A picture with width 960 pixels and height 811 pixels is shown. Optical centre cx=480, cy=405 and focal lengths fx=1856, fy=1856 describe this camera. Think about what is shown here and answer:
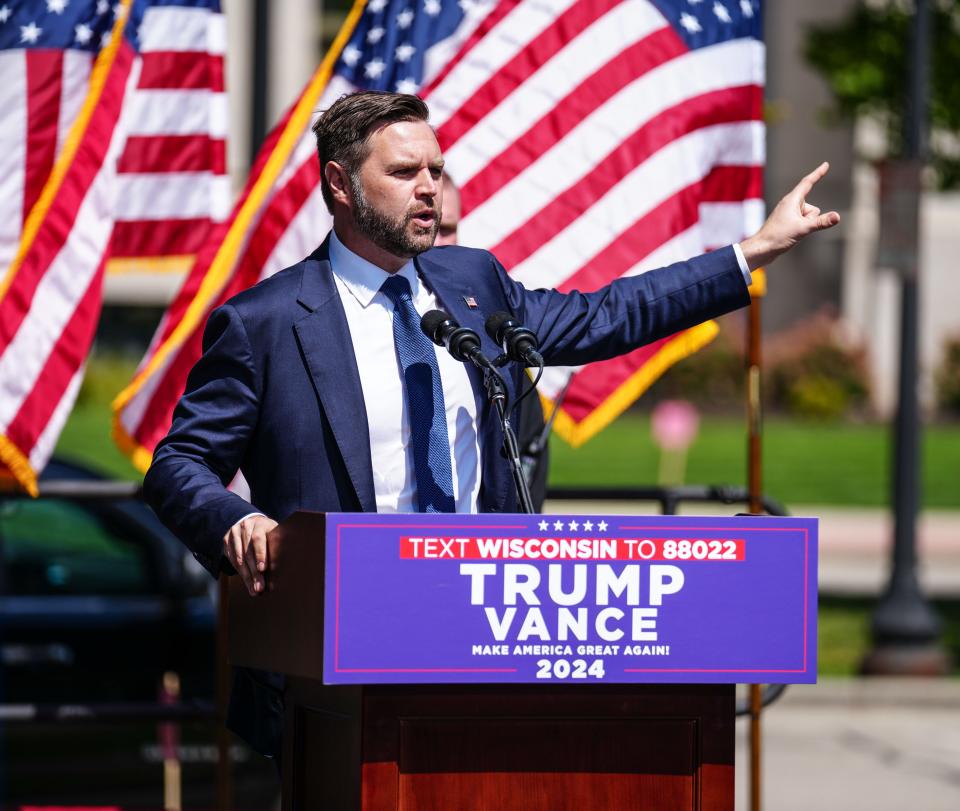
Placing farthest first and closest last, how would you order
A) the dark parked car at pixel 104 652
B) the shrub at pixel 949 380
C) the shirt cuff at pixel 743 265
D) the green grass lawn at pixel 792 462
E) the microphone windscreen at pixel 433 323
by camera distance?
the shrub at pixel 949 380 → the green grass lawn at pixel 792 462 → the dark parked car at pixel 104 652 → the shirt cuff at pixel 743 265 → the microphone windscreen at pixel 433 323

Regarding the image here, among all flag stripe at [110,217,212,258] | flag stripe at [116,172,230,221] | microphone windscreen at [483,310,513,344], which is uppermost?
flag stripe at [116,172,230,221]

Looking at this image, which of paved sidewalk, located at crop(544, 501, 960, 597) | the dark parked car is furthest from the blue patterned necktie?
paved sidewalk, located at crop(544, 501, 960, 597)

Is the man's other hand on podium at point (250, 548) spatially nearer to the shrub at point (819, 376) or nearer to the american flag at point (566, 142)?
the american flag at point (566, 142)

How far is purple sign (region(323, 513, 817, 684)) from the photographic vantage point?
2.95 metres

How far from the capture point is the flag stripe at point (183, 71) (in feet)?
18.4

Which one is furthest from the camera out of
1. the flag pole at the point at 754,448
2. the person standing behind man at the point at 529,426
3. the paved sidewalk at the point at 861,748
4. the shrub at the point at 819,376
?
the shrub at the point at 819,376

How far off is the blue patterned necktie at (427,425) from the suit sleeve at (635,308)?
0.36m

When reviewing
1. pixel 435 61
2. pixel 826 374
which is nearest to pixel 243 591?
pixel 435 61

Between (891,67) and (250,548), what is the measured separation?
10.1 metres

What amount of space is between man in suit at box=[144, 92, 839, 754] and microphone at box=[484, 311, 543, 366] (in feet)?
0.42

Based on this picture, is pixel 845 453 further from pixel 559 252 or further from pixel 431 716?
pixel 431 716

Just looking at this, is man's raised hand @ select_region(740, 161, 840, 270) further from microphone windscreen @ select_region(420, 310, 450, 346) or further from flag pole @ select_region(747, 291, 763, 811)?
flag pole @ select_region(747, 291, 763, 811)

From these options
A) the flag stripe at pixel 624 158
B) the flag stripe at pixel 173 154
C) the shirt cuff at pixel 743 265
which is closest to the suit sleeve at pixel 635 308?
the shirt cuff at pixel 743 265

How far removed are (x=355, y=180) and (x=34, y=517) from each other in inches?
180
